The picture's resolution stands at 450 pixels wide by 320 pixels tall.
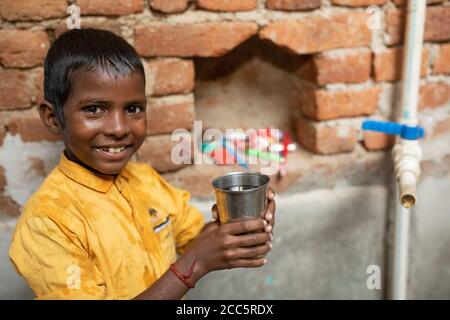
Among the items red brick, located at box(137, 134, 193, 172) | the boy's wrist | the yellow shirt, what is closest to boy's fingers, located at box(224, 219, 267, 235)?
the boy's wrist

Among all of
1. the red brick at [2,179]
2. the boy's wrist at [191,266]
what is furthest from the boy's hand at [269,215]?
the red brick at [2,179]

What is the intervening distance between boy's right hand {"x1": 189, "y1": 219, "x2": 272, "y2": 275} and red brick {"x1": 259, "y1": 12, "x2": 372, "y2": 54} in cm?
61

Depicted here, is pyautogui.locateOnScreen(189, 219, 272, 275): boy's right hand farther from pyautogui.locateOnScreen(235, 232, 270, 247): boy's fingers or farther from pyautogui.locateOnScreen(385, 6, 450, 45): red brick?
pyautogui.locateOnScreen(385, 6, 450, 45): red brick

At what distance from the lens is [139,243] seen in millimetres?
1046

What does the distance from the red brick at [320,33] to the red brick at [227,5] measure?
0.24 ft

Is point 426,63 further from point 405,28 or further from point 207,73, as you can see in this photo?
point 207,73

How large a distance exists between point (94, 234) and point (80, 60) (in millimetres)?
355

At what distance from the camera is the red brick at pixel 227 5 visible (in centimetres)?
124

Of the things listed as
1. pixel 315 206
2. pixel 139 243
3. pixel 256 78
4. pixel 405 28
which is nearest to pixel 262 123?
pixel 256 78

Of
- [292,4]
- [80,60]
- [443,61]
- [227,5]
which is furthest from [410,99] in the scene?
[80,60]

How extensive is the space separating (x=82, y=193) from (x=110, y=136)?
0.46 feet

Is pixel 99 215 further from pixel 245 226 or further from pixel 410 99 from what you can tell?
pixel 410 99

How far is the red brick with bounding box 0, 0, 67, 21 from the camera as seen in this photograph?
1.13 m

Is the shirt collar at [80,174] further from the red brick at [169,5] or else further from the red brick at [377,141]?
the red brick at [377,141]
